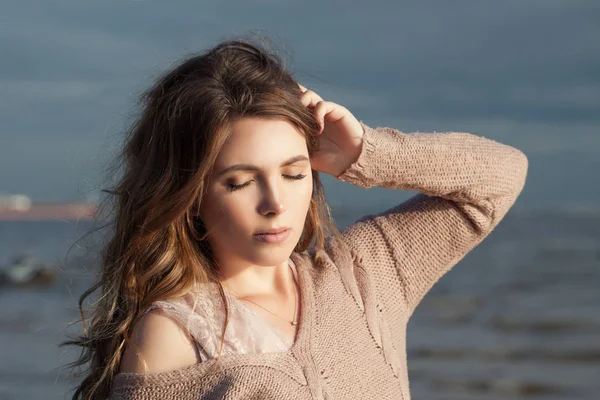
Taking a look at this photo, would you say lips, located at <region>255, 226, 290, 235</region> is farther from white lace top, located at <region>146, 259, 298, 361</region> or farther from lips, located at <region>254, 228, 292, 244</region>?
white lace top, located at <region>146, 259, 298, 361</region>

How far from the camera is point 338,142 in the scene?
2.66 meters

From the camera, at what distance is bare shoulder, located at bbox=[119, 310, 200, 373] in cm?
223

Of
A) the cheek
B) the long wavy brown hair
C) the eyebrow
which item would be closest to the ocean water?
the long wavy brown hair

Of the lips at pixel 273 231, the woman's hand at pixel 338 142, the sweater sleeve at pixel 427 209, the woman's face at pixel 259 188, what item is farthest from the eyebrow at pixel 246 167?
the sweater sleeve at pixel 427 209

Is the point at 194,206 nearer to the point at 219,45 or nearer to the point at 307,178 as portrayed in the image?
the point at 307,178

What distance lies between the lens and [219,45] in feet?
8.30

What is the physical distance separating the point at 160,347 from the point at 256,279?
0.43 metres

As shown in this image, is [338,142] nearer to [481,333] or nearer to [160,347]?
[160,347]

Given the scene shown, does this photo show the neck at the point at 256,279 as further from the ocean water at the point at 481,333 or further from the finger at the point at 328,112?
the ocean water at the point at 481,333

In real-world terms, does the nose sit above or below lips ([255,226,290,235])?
above

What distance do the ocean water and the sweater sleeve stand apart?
44.6 inches

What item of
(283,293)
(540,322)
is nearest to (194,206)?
(283,293)

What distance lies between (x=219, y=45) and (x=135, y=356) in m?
0.90

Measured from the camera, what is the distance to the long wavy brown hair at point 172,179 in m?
2.33
